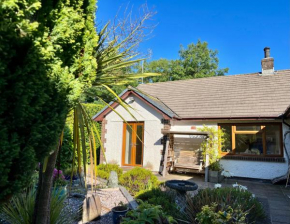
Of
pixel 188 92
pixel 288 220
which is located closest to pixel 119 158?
pixel 188 92

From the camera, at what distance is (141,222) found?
2.68 m

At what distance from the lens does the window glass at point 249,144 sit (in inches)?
364

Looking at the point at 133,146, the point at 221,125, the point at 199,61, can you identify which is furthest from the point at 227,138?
the point at 199,61

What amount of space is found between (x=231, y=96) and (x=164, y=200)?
8.30 meters

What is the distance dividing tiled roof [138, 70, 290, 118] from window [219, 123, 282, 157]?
625mm

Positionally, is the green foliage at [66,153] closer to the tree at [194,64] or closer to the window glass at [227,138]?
the window glass at [227,138]

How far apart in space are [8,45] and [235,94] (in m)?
11.1

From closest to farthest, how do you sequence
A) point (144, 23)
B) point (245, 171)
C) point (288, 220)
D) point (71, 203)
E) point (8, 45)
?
point (8, 45) → point (288, 220) → point (71, 203) → point (245, 171) → point (144, 23)

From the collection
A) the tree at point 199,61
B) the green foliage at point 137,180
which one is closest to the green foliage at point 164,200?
the green foliage at point 137,180

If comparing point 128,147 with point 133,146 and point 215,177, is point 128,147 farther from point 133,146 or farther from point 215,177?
point 215,177

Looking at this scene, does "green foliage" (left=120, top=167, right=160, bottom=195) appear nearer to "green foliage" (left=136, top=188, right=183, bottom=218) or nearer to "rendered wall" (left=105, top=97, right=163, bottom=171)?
"green foliage" (left=136, top=188, right=183, bottom=218)

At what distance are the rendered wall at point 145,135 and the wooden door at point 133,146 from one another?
22 centimetres

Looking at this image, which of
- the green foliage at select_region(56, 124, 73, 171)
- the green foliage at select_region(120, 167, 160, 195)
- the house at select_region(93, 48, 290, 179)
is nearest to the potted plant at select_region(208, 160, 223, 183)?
the house at select_region(93, 48, 290, 179)

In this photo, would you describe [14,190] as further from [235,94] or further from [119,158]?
[235,94]
